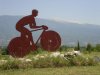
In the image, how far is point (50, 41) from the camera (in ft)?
61.7

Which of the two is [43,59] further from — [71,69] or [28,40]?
[28,40]

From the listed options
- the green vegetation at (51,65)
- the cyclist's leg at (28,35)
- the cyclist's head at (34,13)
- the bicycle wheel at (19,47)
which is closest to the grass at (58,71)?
the green vegetation at (51,65)

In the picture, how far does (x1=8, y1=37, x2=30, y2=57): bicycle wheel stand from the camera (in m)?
18.0

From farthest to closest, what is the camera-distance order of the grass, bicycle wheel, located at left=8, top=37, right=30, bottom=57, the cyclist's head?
the cyclist's head < bicycle wheel, located at left=8, top=37, right=30, bottom=57 < the grass

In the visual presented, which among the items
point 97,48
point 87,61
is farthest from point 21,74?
point 97,48

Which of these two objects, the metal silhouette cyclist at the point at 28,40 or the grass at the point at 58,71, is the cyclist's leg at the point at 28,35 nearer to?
the metal silhouette cyclist at the point at 28,40

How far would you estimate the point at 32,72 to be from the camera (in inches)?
549

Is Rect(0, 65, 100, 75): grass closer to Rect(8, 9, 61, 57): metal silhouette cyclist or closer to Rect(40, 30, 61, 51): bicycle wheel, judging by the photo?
Rect(8, 9, 61, 57): metal silhouette cyclist

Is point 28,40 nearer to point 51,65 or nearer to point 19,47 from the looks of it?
point 19,47

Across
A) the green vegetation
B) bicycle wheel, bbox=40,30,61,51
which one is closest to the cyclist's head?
bicycle wheel, bbox=40,30,61,51

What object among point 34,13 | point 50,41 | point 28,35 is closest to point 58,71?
point 28,35

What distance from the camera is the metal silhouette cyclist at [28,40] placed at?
1812 cm

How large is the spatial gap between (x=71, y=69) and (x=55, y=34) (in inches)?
173

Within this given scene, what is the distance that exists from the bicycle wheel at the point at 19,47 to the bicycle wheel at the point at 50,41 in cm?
87
